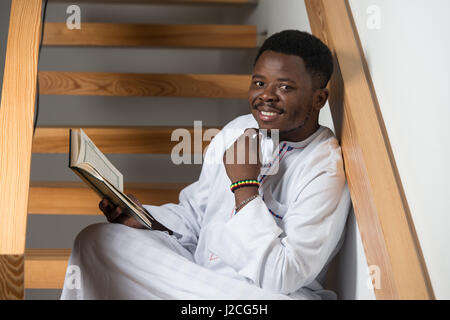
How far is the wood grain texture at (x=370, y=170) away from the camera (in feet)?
3.20

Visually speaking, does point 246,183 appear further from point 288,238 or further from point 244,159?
point 288,238

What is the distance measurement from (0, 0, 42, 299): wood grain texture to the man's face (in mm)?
536

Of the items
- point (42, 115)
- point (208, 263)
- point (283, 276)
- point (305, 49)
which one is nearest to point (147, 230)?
point (208, 263)

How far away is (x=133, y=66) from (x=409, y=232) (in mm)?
2151

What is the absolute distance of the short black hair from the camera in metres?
1.27

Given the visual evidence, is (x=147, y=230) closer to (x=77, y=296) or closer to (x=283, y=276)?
(x=77, y=296)

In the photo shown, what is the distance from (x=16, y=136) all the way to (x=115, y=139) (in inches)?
31.7

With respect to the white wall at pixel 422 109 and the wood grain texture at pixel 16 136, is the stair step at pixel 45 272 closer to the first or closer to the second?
the wood grain texture at pixel 16 136

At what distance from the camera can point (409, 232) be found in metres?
1.00

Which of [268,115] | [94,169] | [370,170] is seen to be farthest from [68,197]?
[370,170]

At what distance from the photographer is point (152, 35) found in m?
2.29

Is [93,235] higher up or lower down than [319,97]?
lower down

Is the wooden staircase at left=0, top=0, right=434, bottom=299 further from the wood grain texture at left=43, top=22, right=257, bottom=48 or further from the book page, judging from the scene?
the wood grain texture at left=43, top=22, right=257, bottom=48

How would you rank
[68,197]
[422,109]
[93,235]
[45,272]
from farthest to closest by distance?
[68,197], [45,272], [93,235], [422,109]
